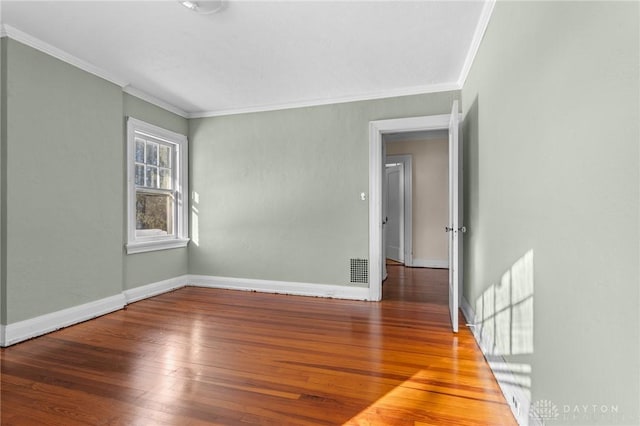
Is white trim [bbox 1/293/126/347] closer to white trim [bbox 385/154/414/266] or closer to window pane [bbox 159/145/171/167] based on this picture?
window pane [bbox 159/145/171/167]

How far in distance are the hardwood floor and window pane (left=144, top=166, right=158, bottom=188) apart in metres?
1.71

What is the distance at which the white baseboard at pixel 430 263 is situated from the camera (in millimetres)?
6332

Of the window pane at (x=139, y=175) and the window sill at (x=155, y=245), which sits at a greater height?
the window pane at (x=139, y=175)

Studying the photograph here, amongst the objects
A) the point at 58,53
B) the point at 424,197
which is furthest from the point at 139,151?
the point at 424,197

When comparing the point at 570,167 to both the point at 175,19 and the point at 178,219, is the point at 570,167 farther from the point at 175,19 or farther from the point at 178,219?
the point at 178,219

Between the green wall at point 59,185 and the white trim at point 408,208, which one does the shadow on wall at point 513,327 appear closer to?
the green wall at point 59,185

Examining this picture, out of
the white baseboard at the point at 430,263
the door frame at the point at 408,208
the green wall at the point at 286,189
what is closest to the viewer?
the green wall at the point at 286,189

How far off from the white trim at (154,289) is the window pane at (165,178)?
1.35m

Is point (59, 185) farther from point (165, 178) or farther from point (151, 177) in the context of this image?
point (165, 178)

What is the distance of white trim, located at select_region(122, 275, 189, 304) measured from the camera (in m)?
3.92

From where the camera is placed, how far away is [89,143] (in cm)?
334

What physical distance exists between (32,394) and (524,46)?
11.5 ft

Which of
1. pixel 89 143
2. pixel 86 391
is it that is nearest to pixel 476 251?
pixel 86 391

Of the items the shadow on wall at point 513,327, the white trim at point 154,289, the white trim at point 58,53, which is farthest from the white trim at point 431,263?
the white trim at point 58,53
